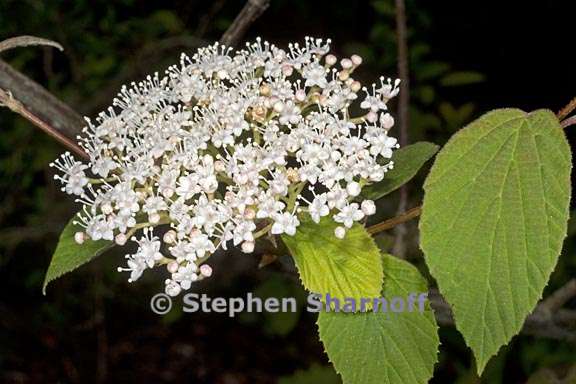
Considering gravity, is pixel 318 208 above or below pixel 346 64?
below

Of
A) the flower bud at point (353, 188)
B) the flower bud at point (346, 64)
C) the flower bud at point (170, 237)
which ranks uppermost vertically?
the flower bud at point (346, 64)

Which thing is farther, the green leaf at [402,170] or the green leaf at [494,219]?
the green leaf at [402,170]

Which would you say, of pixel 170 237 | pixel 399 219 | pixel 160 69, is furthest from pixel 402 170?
pixel 160 69

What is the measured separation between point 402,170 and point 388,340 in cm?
20

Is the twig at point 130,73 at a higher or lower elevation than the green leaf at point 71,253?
higher

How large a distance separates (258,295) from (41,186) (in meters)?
0.72

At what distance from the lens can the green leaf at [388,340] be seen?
2.92ft

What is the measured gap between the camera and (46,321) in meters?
2.48

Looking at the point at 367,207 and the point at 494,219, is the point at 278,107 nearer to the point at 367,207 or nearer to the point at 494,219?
the point at 367,207

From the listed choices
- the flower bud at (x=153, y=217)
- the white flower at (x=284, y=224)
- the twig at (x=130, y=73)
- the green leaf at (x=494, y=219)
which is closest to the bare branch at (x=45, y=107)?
the flower bud at (x=153, y=217)

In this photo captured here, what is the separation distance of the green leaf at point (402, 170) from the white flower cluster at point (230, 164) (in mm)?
37

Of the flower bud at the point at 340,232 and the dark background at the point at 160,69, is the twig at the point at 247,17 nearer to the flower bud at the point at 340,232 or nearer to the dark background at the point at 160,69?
the flower bud at the point at 340,232

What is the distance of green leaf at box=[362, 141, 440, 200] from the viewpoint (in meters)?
0.94

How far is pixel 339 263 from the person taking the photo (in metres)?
0.85
